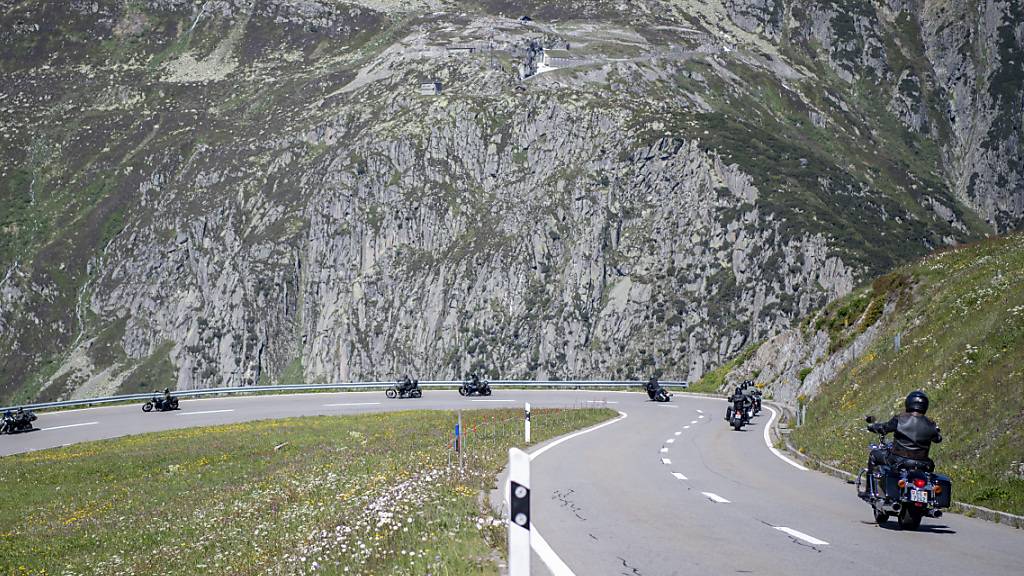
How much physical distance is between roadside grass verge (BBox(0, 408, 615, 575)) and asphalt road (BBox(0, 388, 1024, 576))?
1289 millimetres

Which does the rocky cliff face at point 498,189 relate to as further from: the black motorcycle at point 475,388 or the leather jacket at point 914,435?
the leather jacket at point 914,435

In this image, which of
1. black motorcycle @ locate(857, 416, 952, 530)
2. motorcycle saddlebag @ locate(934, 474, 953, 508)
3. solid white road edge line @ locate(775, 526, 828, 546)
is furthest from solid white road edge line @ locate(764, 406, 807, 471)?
solid white road edge line @ locate(775, 526, 828, 546)

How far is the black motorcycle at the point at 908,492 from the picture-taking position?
10.8 m

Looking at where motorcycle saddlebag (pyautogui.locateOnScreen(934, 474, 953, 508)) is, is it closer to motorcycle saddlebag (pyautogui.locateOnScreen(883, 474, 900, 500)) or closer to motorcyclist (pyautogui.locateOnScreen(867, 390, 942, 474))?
motorcyclist (pyautogui.locateOnScreen(867, 390, 942, 474))

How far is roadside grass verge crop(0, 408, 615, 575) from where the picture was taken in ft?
31.6

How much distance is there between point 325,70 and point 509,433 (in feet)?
446

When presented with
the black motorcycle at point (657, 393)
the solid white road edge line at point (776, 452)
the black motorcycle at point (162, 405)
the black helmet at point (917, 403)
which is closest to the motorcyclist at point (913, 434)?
the black helmet at point (917, 403)

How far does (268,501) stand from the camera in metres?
15.7

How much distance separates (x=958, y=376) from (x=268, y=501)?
14.6 m

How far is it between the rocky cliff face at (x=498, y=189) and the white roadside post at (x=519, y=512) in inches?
2954

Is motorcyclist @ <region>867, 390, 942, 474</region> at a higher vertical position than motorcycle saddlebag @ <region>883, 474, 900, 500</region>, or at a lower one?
higher

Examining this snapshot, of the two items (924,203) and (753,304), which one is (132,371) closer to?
(753,304)

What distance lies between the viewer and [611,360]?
83.1 metres

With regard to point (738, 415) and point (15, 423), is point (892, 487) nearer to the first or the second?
point (738, 415)
